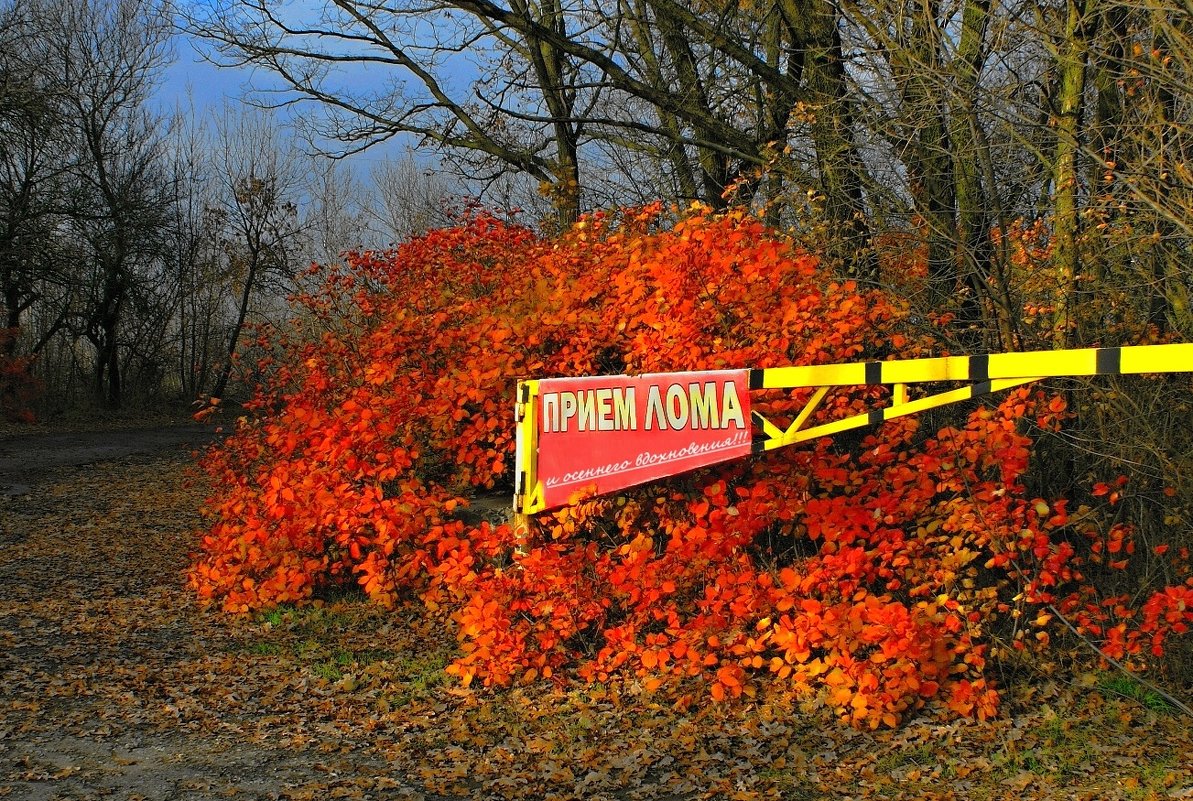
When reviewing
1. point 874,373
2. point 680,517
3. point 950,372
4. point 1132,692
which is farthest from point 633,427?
point 1132,692

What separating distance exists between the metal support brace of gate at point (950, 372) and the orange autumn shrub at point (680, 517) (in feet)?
1.93

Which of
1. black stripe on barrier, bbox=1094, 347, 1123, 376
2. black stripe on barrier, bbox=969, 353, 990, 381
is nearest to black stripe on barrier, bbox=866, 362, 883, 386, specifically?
black stripe on barrier, bbox=969, 353, 990, 381

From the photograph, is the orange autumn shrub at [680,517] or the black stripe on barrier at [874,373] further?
the orange autumn shrub at [680,517]

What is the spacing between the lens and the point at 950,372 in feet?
15.8

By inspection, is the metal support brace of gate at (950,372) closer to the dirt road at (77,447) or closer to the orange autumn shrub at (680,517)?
the orange autumn shrub at (680,517)

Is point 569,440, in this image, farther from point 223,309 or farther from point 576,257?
point 223,309

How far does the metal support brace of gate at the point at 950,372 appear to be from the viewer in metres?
4.12

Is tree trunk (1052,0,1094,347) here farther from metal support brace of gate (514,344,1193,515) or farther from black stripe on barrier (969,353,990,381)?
black stripe on barrier (969,353,990,381)

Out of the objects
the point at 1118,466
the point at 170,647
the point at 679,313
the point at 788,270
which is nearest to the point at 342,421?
the point at 170,647

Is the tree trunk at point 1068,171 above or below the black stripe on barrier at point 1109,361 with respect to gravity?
above

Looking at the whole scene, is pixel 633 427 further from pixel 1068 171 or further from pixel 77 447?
pixel 77 447

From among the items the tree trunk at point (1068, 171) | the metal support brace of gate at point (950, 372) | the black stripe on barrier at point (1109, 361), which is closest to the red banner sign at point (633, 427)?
the metal support brace of gate at point (950, 372)

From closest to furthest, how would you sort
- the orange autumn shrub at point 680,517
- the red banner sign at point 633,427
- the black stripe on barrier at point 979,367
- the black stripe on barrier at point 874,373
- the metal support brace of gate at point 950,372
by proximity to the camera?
1. the metal support brace of gate at point 950,372
2. the black stripe on barrier at point 979,367
3. the black stripe on barrier at point 874,373
4. the orange autumn shrub at point 680,517
5. the red banner sign at point 633,427

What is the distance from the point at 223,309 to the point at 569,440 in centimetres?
3106
